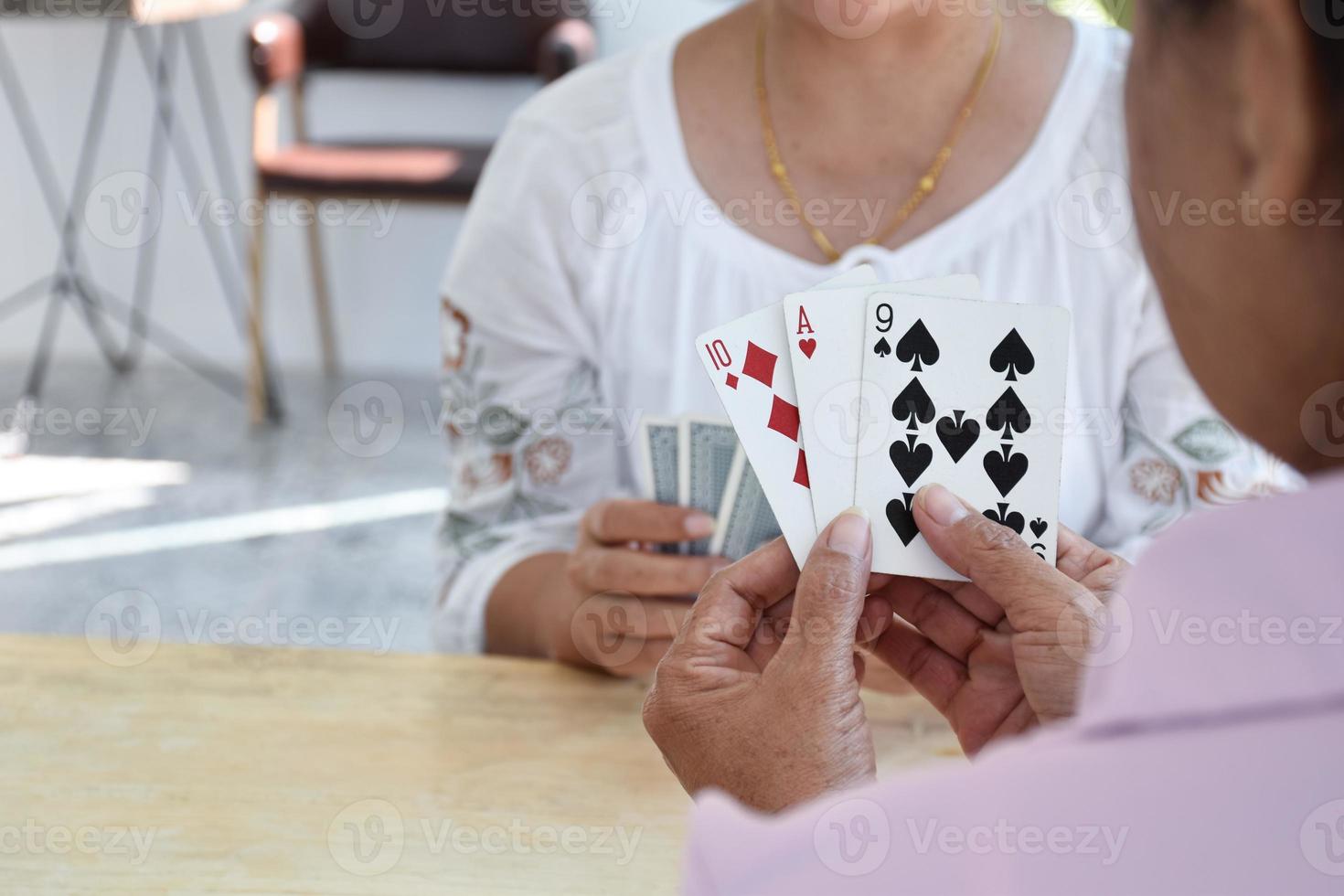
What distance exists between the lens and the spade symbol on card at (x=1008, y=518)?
1005 millimetres

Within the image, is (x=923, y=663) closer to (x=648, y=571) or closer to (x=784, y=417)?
(x=784, y=417)

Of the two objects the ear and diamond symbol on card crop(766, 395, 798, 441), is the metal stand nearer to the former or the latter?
diamond symbol on card crop(766, 395, 798, 441)

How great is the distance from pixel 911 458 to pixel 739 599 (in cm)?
20

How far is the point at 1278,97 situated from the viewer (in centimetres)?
50

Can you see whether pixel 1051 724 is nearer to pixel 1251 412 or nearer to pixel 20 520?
pixel 1251 412

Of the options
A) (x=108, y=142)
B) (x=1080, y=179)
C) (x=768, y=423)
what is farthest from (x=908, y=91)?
(x=108, y=142)

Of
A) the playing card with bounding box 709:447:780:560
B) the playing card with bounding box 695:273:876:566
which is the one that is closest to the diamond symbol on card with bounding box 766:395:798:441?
the playing card with bounding box 695:273:876:566

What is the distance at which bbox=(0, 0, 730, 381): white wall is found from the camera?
4867 millimetres

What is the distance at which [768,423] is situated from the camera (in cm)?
105

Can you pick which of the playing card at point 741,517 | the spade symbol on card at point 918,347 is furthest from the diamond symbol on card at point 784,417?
the playing card at point 741,517

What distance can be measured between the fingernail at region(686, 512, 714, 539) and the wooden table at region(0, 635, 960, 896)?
7.0 inches

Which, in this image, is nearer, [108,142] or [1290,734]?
[1290,734]

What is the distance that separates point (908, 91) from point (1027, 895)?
1.19m

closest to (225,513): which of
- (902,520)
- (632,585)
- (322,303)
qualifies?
(322,303)
